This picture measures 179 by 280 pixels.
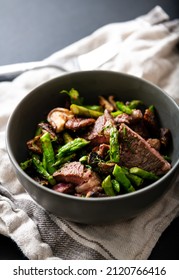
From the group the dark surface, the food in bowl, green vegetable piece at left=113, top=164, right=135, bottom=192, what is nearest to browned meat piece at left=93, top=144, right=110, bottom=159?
the food in bowl

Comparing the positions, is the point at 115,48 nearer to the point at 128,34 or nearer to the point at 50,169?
the point at 128,34

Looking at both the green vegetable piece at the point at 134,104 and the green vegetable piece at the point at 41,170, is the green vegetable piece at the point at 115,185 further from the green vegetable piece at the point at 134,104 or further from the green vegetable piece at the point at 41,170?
the green vegetable piece at the point at 134,104

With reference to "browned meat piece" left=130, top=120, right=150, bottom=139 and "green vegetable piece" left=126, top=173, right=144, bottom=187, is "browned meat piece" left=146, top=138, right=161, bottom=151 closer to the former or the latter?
"browned meat piece" left=130, top=120, right=150, bottom=139

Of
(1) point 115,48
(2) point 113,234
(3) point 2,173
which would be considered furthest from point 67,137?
(1) point 115,48

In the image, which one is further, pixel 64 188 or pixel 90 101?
pixel 90 101

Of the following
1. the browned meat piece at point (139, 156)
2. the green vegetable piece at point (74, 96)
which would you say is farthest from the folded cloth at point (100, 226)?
the green vegetable piece at point (74, 96)

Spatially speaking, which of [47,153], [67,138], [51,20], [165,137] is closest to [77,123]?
[67,138]

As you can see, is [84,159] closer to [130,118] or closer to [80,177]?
[80,177]
